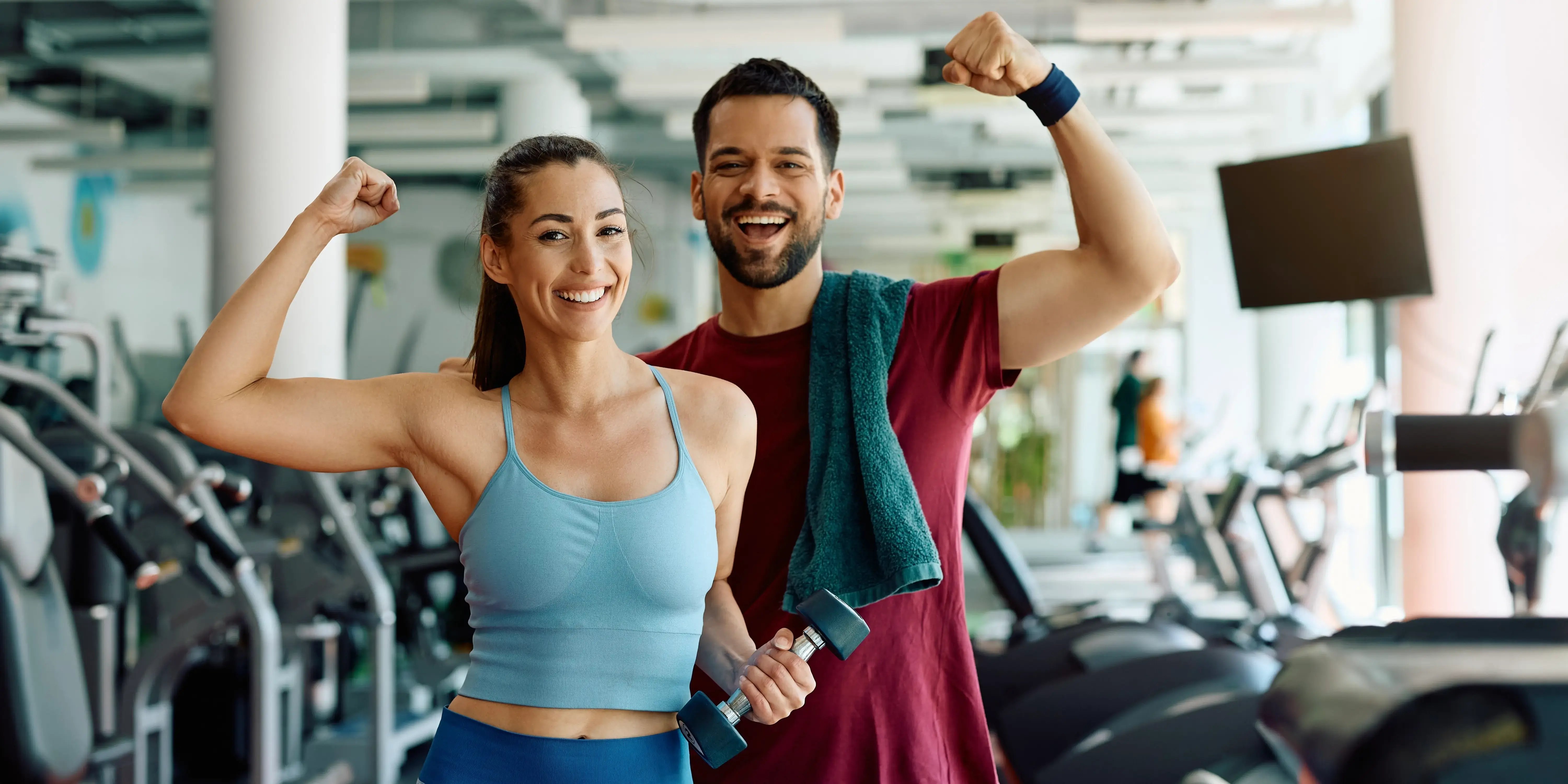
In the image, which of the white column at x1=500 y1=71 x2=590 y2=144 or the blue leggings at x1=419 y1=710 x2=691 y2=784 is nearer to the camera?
the blue leggings at x1=419 y1=710 x2=691 y2=784

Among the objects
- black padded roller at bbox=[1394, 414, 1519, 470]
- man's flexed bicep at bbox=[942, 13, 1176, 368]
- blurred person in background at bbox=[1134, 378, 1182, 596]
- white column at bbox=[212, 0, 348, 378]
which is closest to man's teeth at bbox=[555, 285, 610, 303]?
man's flexed bicep at bbox=[942, 13, 1176, 368]

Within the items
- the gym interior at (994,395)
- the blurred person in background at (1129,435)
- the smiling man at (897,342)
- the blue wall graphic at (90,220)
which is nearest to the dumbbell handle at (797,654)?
the smiling man at (897,342)

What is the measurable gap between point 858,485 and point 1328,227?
7.42ft

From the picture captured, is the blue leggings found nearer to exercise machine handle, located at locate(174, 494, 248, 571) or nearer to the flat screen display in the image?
exercise machine handle, located at locate(174, 494, 248, 571)

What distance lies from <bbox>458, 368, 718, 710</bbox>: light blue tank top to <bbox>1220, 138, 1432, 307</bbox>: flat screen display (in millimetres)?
2515

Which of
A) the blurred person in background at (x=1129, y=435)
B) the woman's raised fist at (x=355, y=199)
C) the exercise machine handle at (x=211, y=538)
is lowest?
the blurred person in background at (x=1129, y=435)

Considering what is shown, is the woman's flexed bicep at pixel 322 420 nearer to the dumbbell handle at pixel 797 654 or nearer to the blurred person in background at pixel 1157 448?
the dumbbell handle at pixel 797 654

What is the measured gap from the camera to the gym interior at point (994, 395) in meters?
1.67

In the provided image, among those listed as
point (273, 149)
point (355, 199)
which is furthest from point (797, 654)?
point (273, 149)

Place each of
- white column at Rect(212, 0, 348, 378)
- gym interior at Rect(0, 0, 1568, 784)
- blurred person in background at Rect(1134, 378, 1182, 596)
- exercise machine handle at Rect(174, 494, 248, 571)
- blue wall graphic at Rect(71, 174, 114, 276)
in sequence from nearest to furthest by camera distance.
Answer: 1. gym interior at Rect(0, 0, 1568, 784)
2. exercise machine handle at Rect(174, 494, 248, 571)
3. white column at Rect(212, 0, 348, 378)
4. blurred person in background at Rect(1134, 378, 1182, 596)
5. blue wall graphic at Rect(71, 174, 114, 276)

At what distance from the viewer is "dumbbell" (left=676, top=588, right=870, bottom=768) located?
1.07 metres

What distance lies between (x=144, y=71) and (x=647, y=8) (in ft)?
14.3

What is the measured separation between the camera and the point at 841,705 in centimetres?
131

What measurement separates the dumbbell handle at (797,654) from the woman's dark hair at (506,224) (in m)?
0.38
